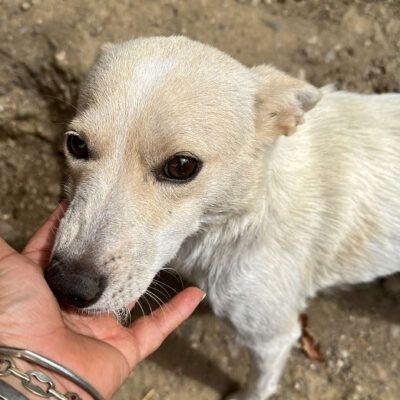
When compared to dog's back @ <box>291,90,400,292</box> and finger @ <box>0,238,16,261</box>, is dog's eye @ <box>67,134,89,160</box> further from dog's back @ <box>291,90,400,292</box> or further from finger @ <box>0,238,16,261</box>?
dog's back @ <box>291,90,400,292</box>

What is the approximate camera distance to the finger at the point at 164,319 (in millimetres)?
2740

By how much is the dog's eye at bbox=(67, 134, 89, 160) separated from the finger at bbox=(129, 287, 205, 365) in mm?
1121

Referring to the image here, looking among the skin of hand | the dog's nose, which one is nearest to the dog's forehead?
the dog's nose

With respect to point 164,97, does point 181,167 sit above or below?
below

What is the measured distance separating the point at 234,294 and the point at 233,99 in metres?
1.25

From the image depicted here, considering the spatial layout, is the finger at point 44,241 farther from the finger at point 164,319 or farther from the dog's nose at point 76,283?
the finger at point 164,319

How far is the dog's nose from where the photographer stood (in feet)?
6.45

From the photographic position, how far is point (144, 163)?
2094mm

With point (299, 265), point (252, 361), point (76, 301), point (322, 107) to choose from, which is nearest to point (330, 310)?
point (252, 361)

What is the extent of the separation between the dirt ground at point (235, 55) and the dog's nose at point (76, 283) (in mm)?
2391

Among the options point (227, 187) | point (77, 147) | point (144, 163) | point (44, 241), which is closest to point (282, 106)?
point (227, 187)

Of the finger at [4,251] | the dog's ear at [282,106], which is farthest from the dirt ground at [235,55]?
the dog's ear at [282,106]

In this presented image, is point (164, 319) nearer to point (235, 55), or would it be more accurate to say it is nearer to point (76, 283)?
point (76, 283)

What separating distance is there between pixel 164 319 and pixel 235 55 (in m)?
2.89
